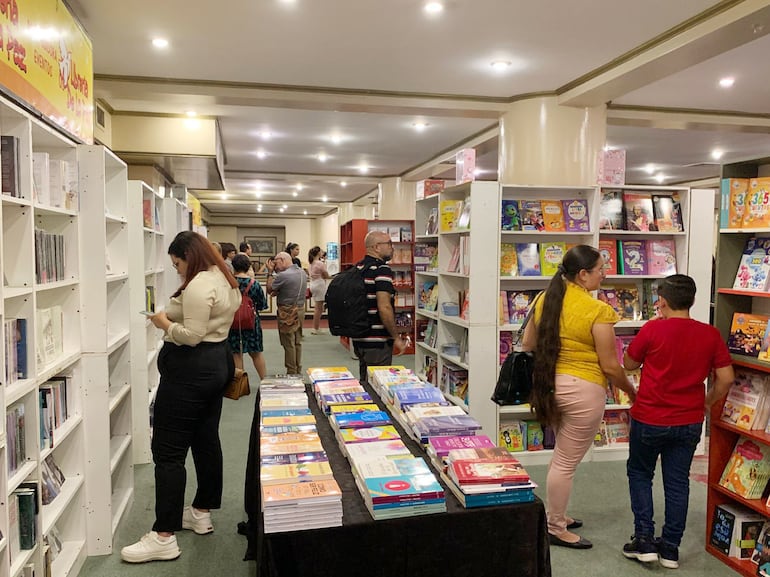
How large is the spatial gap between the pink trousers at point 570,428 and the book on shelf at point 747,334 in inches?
29.3

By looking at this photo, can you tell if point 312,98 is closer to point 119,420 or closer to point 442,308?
point 442,308

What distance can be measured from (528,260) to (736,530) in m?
2.25

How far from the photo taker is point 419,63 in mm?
4457

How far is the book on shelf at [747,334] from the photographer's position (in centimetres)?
301

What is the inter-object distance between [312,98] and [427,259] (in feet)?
5.84

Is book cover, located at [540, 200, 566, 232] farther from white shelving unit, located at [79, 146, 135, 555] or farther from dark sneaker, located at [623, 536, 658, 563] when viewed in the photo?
white shelving unit, located at [79, 146, 135, 555]

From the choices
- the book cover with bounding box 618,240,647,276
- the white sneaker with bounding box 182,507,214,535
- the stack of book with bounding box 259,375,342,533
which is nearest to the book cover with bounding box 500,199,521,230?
the book cover with bounding box 618,240,647,276

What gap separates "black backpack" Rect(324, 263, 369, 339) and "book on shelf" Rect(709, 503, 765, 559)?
2425 mm

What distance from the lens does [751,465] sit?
3.04 metres

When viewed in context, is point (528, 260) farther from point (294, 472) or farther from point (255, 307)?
point (294, 472)

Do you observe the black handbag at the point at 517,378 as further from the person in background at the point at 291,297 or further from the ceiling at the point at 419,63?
the person in background at the point at 291,297

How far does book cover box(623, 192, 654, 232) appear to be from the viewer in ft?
15.3

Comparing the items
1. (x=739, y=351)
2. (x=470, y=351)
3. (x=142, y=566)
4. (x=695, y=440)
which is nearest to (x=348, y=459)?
(x=142, y=566)

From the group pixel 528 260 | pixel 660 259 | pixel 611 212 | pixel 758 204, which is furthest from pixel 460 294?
pixel 758 204
